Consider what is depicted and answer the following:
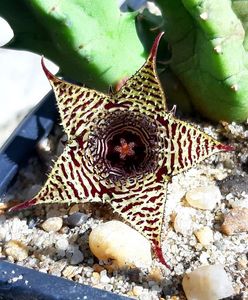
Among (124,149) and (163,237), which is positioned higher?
(124,149)

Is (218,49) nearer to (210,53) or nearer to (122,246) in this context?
(210,53)

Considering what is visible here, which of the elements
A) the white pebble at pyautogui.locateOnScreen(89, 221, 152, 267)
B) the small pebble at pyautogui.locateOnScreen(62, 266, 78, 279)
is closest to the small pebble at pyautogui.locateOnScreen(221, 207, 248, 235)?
the white pebble at pyautogui.locateOnScreen(89, 221, 152, 267)

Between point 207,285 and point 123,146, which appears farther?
point 123,146

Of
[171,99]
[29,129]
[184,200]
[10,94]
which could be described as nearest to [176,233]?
[184,200]

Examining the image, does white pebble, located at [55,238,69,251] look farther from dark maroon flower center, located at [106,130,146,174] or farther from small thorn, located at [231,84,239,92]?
small thorn, located at [231,84,239,92]

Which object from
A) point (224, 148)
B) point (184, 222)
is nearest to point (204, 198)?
point (184, 222)

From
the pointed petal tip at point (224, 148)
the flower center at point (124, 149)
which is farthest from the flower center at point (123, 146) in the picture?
the pointed petal tip at point (224, 148)

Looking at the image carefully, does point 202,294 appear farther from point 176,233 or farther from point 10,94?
point 10,94
